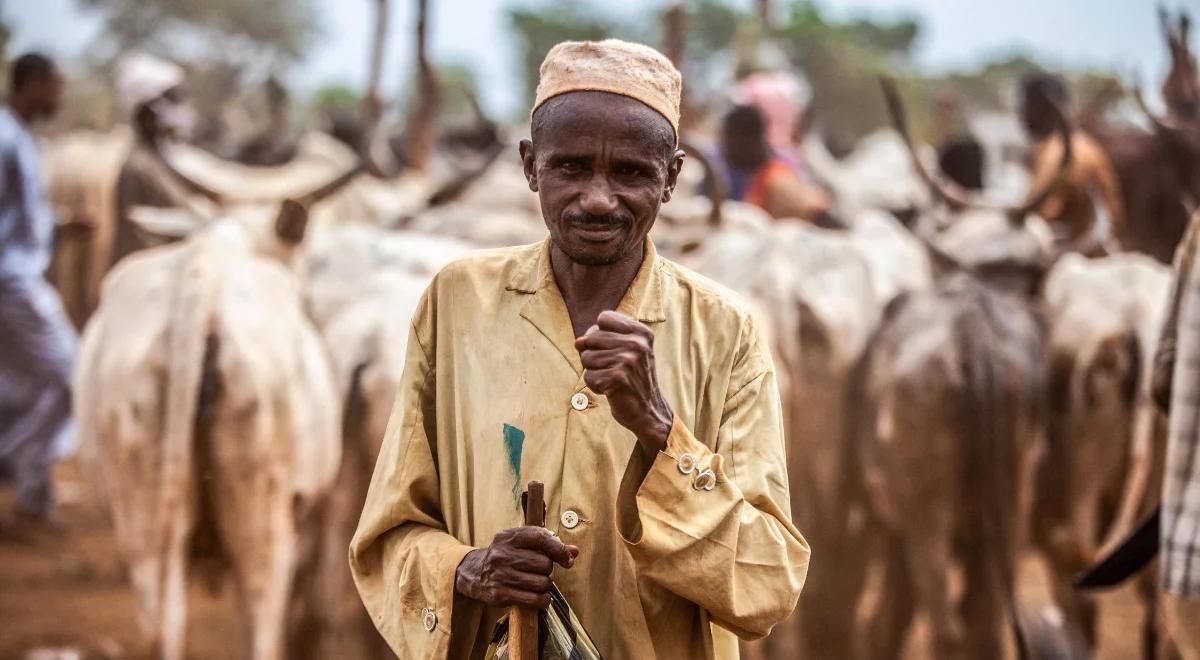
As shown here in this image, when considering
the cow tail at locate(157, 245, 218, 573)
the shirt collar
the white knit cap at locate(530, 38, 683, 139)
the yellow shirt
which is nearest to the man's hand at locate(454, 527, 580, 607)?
the yellow shirt

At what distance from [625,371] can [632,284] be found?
34 centimetres

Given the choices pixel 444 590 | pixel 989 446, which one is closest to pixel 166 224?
pixel 989 446

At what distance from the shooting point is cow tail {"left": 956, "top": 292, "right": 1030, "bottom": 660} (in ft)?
17.8

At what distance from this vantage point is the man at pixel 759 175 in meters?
8.66

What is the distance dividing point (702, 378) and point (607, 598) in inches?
14.6

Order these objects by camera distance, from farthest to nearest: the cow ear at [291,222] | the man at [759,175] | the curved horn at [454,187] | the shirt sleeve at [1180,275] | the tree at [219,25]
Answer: the tree at [219,25]
the man at [759,175]
the curved horn at [454,187]
the cow ear at [291,222]
the shirt sleeve at [1180,275]

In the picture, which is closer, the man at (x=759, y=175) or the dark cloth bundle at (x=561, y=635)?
the dark cloth bundle at (x=561, y=635)

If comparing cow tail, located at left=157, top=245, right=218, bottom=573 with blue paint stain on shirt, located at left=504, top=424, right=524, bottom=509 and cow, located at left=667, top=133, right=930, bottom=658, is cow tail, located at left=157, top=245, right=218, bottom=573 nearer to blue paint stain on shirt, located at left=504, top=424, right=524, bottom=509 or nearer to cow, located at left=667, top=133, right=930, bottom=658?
cow, located at left=667, top=133, right=930, bottom=658

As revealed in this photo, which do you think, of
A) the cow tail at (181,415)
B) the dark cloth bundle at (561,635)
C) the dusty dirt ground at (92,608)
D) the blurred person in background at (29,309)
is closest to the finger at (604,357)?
the dark cloth bundle at (561,635)

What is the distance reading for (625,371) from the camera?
1.99 metres

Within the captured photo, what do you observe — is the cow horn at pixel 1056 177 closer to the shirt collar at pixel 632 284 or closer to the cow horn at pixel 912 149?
the cow horn at pixel 912 149

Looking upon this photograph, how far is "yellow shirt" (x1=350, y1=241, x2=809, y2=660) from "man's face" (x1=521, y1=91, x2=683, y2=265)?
12 centimetres

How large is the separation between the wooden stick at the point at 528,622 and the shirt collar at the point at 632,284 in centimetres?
34

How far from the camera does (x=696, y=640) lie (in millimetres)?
2287
